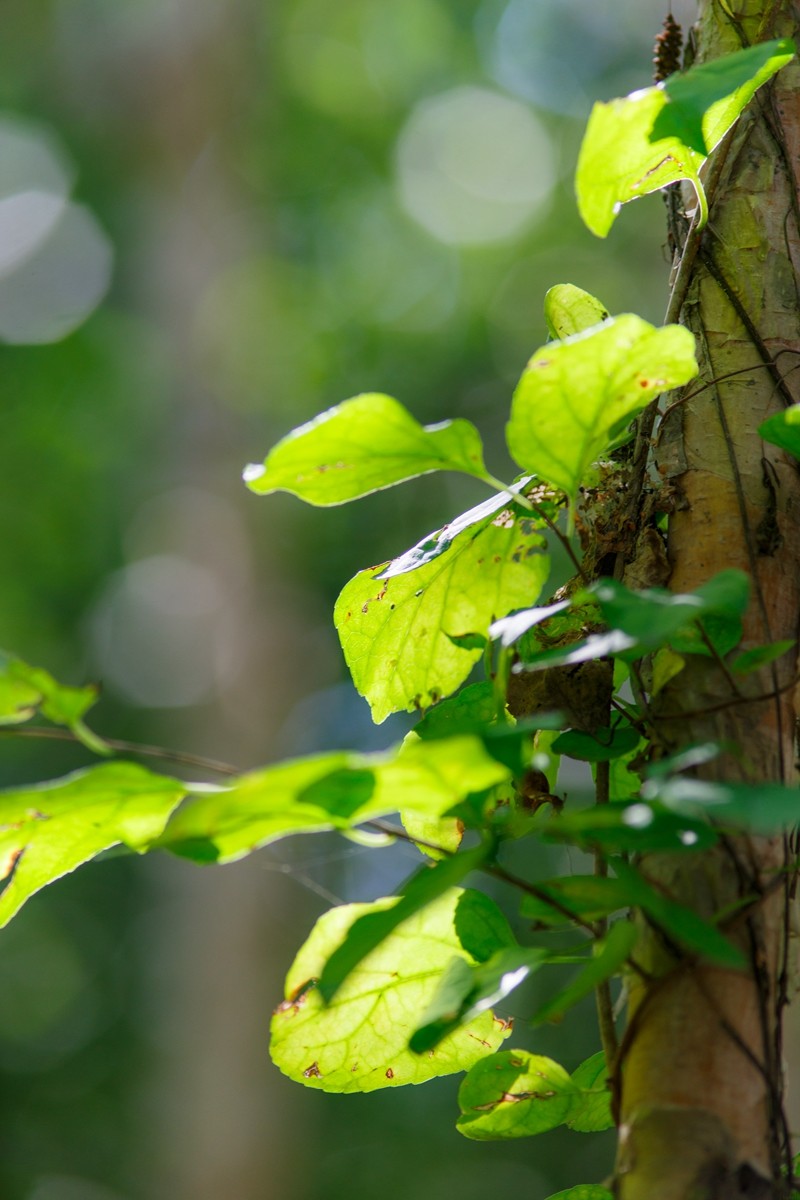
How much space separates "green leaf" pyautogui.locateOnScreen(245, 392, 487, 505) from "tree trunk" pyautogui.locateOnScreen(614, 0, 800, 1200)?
0.17m

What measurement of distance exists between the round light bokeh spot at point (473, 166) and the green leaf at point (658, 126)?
7.34 metres

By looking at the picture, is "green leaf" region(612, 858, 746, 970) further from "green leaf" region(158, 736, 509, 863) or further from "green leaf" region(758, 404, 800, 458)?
"green leaf" region(758, 404, 800, 458)

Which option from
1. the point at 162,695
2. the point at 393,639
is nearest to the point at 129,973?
the point at 162,695

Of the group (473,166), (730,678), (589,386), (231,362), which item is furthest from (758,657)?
(473,166)

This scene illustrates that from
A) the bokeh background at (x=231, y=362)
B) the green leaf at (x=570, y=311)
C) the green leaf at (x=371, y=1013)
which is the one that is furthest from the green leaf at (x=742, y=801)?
the bokeh background at (x=231, y=362)

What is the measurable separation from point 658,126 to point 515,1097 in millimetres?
539

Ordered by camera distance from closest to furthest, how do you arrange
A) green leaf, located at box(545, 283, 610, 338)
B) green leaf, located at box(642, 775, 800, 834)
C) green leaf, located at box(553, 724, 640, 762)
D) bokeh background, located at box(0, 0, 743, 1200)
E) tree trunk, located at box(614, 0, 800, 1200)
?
green leaf, located at box(642, 775, 800, 834), tree trunk, located at box(614, 0, 800, 1200), green leaf, located at box(553, 724, 640, 762), green leaf, located at box(545, 283, 610, 338), bokeh background, located at box(0, 0, 743, 1200)

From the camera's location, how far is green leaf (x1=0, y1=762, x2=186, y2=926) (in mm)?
439

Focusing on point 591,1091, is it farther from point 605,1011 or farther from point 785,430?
point 785,430

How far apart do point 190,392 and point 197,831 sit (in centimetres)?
629

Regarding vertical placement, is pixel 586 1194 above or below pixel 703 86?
below

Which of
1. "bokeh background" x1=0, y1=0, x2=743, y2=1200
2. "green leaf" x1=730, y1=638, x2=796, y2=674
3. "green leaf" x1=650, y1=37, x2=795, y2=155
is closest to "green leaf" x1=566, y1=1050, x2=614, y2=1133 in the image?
"green leaf" x1=730, y1=638, x2=796, y2=674

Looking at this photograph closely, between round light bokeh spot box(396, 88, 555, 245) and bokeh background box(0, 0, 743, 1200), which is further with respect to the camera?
round light bokeh spot box(396, 88, 555, 245)

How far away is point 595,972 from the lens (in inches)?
16.2
